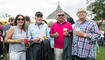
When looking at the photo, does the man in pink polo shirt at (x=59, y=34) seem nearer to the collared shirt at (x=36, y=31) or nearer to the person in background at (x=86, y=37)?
the collared shirt at (x=36, y=31)

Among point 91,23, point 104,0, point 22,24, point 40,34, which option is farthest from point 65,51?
point 104,0

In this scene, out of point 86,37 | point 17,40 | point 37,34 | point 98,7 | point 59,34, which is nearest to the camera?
point 86,37

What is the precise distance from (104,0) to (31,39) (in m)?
28.0

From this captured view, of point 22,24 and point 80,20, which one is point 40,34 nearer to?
point 22,24

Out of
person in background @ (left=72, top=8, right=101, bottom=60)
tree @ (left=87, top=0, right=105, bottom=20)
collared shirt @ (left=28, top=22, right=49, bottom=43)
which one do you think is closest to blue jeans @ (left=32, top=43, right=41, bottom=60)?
collared shirt @ (left=28, top=22, right=49, bottom=43)

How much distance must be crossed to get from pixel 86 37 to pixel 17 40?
56.7 inches

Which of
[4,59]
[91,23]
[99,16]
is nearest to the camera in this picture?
[91,23]

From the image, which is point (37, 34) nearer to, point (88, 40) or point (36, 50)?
point (36, 50)

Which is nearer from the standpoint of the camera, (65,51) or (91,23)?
(91,23)

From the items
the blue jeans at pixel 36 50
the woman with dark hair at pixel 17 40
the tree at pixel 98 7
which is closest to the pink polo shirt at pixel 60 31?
the blue jeans at pixel 36 50

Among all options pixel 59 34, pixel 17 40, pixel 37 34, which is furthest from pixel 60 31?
pixel 17 40

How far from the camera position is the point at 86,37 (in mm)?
2371

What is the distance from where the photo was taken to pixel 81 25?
2488mm

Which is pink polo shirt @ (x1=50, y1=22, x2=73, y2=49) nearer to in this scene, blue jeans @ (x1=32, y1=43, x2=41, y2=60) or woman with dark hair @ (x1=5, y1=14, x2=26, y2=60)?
blue jeans @ (x1=32, y1=43, x2=41, y2=60)
